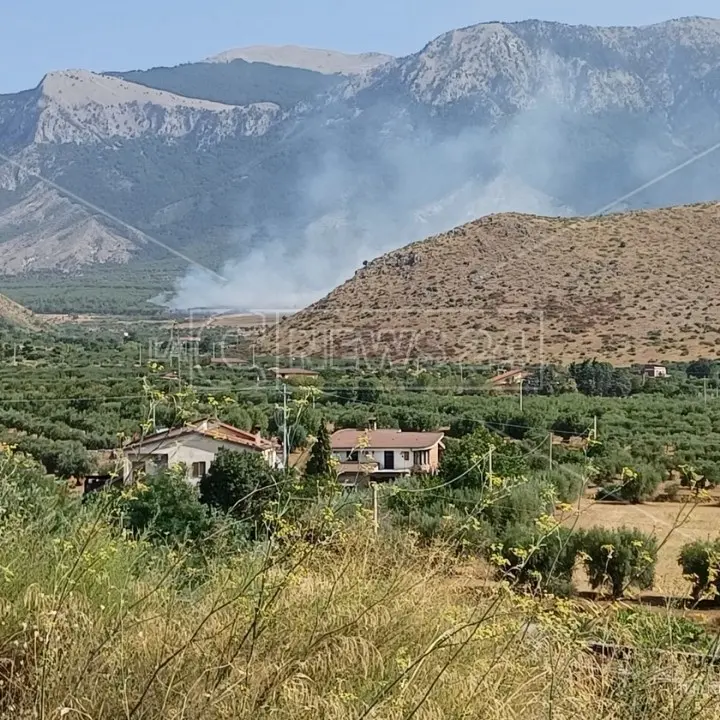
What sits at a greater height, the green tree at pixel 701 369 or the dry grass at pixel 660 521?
the green tree at pixel 701 369

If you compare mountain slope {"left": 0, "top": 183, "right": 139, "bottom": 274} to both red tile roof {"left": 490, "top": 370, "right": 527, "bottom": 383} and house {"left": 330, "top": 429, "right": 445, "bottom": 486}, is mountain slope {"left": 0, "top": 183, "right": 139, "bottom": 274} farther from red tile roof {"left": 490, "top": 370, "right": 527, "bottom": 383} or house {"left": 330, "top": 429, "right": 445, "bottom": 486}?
house {"left": 330, "top": 429, "right": 445, "bottom": 486}

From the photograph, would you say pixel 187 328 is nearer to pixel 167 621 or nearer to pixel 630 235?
pixel 630 235

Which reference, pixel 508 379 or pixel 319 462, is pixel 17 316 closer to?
pixel 508 379

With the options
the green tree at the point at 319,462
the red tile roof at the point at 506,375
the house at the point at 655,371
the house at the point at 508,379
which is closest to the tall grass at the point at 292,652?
the green tree at the point at 319,462

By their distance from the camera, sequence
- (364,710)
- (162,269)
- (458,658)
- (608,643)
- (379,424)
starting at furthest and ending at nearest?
1. (162,269)
2. (379,424)
3. (608,643)
4. (458,658)
5. (364,710)

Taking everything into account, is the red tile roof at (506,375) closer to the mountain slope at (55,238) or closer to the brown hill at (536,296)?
the brown hill at (536,296)

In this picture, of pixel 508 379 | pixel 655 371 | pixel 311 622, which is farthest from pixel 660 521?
pixel 655 371

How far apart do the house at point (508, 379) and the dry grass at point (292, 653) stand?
3459cm

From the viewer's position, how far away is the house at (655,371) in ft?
132

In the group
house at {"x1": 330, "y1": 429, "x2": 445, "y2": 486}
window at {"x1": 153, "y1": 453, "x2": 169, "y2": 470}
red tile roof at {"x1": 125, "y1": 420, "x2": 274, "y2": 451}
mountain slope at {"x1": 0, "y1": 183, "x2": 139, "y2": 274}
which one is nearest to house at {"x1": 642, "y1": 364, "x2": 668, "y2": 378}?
house at {"x1": 330, "y1": 429, "x2": 445, "y2": 486}

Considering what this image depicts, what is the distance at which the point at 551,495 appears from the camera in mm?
3350

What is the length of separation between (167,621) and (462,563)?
1716mm

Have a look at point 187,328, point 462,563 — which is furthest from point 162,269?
point 462,563

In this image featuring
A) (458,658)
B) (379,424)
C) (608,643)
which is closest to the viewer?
(458,658)
